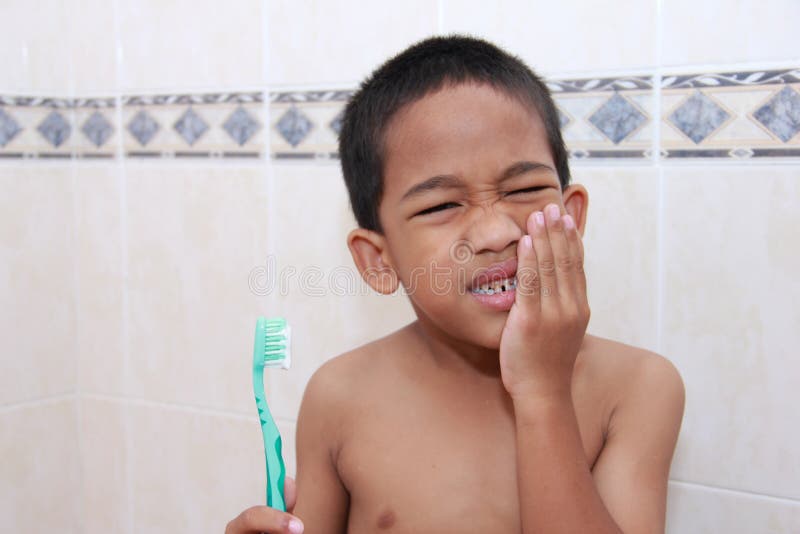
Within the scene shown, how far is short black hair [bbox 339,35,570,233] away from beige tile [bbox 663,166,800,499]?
17 centimetres

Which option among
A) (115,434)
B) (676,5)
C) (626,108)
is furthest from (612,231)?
(115,434)

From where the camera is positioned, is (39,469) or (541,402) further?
(39,469)

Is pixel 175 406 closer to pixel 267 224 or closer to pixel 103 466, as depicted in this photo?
pixel 103 466

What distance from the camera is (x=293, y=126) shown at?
1194 millimetres

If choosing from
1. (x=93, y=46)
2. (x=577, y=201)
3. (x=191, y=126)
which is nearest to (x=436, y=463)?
(x=577, y=201)

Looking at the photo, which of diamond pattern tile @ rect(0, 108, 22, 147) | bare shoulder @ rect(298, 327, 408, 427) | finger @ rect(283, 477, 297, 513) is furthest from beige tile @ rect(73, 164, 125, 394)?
finger @ rect(283, 477, 297, 513)

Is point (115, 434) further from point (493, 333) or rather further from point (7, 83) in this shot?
point (493, 333)

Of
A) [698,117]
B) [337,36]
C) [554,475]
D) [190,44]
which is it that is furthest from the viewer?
[190,44]

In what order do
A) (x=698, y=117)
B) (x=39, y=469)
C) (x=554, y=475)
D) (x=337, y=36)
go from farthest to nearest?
(x=39, y=469) < (x=337, y=36) < (x=698, y=117) < (x=554, y=475)

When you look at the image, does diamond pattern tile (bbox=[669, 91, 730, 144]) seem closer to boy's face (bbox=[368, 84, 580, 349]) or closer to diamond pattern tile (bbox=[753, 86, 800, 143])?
diamond pattern tile (bbox=[753, 86, 800, 143])

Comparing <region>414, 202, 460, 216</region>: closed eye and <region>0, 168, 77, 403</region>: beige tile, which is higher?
<region>414, 202, 460, 216</region>: closed eye

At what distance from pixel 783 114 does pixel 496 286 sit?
0.37m

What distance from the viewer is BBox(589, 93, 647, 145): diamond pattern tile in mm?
990

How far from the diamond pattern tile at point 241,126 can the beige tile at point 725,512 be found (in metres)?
0.70
